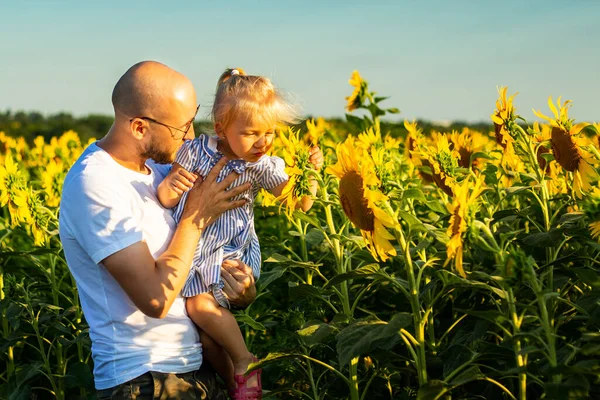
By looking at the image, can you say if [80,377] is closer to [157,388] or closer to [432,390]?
[157,388]

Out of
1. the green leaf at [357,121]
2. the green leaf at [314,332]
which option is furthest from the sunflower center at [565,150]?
the green leaf at [357,121]

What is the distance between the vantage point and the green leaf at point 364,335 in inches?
94.4

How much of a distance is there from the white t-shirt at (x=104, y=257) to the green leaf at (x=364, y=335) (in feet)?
2.05

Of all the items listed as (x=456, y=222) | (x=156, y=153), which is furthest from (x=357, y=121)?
(x=456, y=222)

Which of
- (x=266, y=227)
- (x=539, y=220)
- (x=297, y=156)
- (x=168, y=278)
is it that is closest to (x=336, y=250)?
(x=297, y=156)

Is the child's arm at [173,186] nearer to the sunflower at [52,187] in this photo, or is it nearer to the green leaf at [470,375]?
the green leaf at [470,375]

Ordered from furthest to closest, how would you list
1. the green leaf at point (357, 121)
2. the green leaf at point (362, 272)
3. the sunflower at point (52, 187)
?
the green leaf at point (357, 121) < the sunflower at point (52, 187) < the green leaf at point (362, 272)

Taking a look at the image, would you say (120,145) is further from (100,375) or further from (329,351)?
(329,351)

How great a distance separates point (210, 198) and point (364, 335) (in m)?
0.76

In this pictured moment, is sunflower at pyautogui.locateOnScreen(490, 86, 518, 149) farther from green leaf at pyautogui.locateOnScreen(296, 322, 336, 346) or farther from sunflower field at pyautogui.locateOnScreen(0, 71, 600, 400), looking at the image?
green leaf at pyautogui.locateOnScreen(296, 322, 336, 346)

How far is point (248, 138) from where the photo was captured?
2928 mm

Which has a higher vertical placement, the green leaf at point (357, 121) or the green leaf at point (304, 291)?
the green leaf at point (357, 121)

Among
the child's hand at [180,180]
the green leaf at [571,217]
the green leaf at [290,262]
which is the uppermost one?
the child's hand at [180,180]

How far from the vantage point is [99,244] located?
2.59 meters
